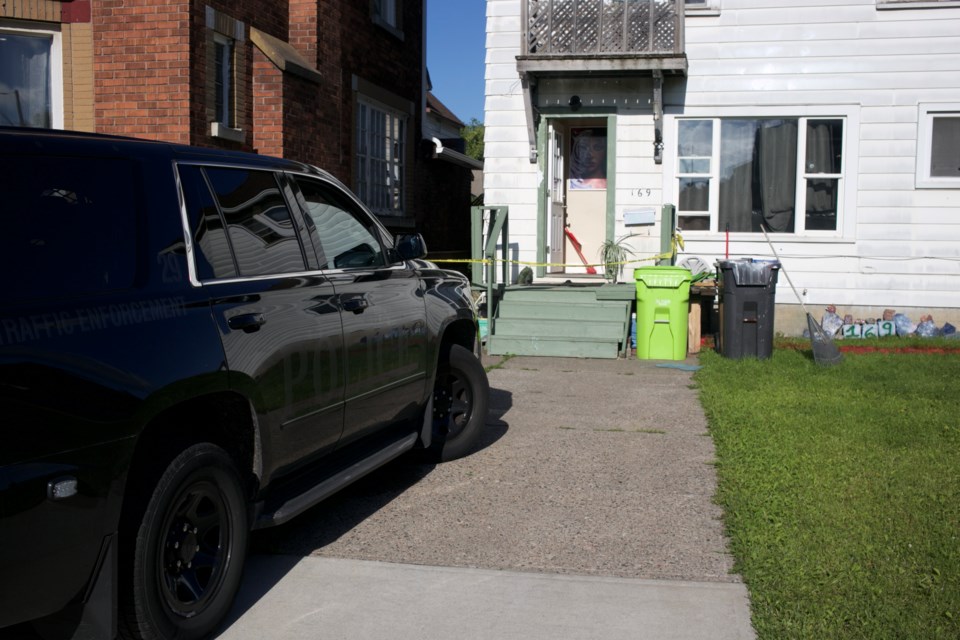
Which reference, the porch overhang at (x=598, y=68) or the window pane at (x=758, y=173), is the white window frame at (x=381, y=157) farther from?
the window pane at (x=758, y=173)

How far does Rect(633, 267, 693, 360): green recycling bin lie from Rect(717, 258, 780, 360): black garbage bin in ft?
2.13

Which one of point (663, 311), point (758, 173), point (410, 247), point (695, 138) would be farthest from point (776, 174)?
point (410, 247)

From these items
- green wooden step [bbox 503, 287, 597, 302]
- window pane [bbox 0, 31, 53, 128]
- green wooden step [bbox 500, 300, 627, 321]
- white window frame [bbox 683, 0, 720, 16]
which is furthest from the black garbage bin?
window pane [bbox 0, 31, 53, 128]

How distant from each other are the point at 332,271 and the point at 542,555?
1.86m

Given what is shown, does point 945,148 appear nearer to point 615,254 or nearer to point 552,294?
point 615,254

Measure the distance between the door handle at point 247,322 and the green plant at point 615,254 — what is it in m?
9.97

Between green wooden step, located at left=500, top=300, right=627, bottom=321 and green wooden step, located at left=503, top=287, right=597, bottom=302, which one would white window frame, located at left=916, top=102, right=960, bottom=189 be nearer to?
green wooden step, located at left=500, top=300, right=627, bottom=321

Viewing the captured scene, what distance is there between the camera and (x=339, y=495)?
20.5 ft

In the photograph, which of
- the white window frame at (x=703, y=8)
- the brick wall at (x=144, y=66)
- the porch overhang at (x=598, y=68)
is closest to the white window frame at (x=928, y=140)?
the white window frame at (x=703, y=8)

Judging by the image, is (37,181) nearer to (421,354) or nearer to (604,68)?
(421,354)

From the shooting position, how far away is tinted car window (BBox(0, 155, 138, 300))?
10.7 feet

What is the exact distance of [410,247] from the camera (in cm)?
616

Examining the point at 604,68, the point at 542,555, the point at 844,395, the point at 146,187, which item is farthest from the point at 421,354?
the point at 604,68

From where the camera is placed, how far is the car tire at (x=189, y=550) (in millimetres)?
3594
